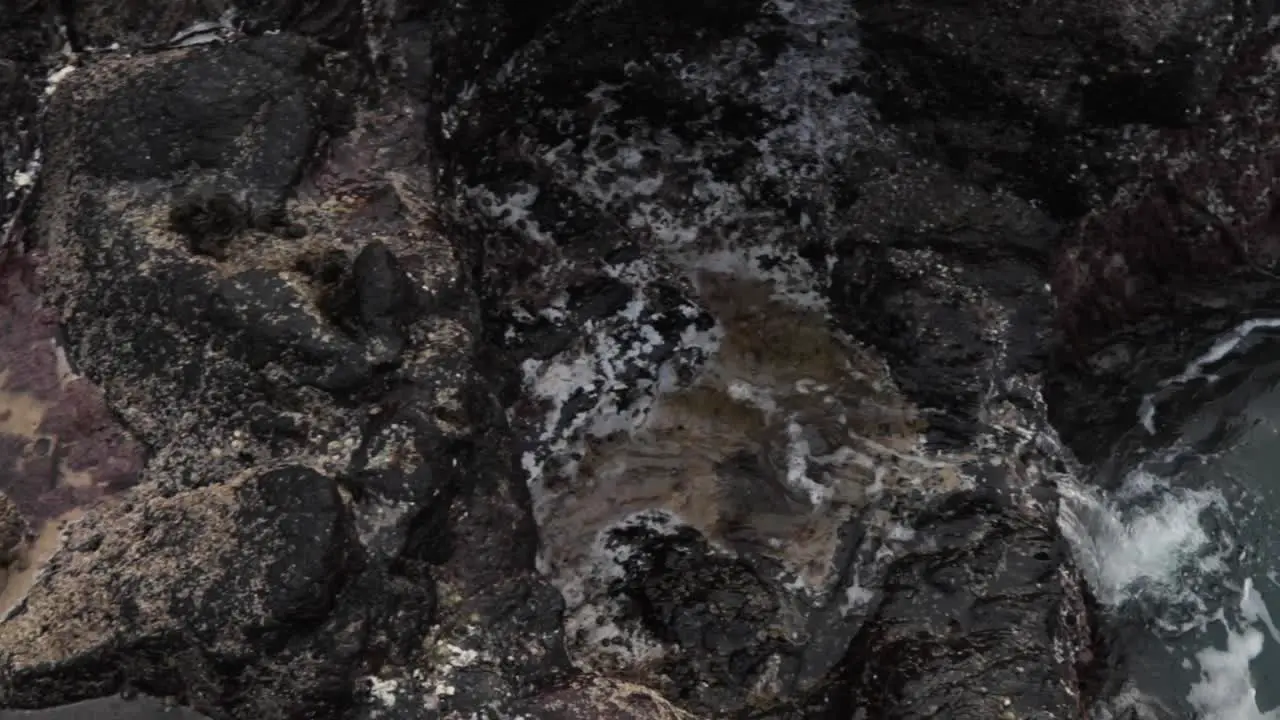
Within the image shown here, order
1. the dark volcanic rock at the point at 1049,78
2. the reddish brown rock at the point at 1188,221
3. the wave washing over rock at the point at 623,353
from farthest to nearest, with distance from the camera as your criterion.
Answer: the reddish brown rock at the point at 1188,221
the dark volcanic rock at the point at 1049,78
the wave washing over rock at the point at 623,353

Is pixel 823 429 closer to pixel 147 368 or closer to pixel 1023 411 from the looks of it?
pixel 1023 411

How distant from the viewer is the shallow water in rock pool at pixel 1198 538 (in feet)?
11.4

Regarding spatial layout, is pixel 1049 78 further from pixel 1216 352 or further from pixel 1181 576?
pixel 1181 576

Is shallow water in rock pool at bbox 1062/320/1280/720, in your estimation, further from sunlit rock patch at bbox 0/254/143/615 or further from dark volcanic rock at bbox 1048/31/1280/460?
sunlit rock patch at bbox 0/254/143/615

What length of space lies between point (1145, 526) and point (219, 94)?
10.8ft

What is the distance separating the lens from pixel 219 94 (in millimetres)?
3025

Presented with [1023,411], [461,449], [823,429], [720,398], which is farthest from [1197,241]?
[461,449]

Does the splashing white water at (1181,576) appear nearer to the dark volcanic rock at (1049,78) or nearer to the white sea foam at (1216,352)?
the white sea foam at (1216,352)

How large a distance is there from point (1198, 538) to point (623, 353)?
2.11 m

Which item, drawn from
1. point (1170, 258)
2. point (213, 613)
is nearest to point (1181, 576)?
point (1170, 258)

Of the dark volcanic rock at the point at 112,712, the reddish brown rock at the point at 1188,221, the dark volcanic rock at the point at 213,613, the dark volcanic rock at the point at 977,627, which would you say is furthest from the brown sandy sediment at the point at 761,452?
the dark volcanic rock at the point at 112,712

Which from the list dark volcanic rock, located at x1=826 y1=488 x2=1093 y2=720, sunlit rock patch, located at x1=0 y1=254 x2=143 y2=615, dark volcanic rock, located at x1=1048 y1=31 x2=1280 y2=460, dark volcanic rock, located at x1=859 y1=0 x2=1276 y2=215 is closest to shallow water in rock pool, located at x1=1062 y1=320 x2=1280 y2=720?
dark volcanic rock, located at x1=1048 y1=31 x2=1280 y2=460

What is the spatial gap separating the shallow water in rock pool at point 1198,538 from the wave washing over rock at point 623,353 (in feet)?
0.06

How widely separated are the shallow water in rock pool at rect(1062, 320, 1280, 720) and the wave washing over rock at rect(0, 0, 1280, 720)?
17 millimetres
